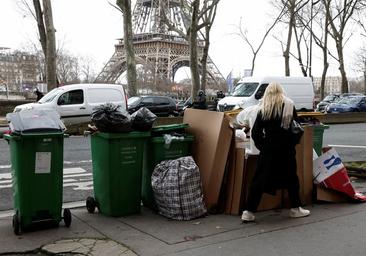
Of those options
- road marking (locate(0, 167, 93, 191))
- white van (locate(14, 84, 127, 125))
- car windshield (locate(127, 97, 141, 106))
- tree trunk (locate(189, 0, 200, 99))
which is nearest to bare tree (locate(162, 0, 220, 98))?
tree trunk (locate(189, 0, 200, 99))

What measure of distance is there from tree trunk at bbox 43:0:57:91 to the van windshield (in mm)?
9043

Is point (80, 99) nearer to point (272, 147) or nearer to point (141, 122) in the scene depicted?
point (141, 122)

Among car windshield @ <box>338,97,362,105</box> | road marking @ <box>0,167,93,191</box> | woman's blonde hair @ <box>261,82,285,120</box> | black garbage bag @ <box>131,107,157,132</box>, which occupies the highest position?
woman's blonde hair @ <box>261,82,285,120</box>

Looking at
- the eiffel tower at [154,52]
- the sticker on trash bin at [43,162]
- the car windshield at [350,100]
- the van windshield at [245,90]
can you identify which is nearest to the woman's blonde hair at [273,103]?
the sticker on trash bin at [43,162]

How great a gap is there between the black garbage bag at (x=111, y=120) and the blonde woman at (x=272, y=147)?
1.48m

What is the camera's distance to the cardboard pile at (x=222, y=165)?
5938 mm

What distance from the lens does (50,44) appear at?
2325 cm

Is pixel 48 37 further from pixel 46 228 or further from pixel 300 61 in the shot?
pixel 300 61

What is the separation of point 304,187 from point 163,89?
73.1m

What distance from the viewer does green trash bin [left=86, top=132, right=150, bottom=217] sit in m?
5.65

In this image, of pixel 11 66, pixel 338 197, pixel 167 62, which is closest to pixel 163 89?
pixel 167 62

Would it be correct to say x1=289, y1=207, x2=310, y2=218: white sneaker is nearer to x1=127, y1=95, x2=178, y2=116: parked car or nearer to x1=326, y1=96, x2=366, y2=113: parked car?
x1=127, y1=95, x2=178, y2=116: parked car

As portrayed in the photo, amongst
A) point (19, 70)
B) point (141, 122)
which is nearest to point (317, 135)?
point (141, 122)

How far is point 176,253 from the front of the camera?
→ 4.59 meters
